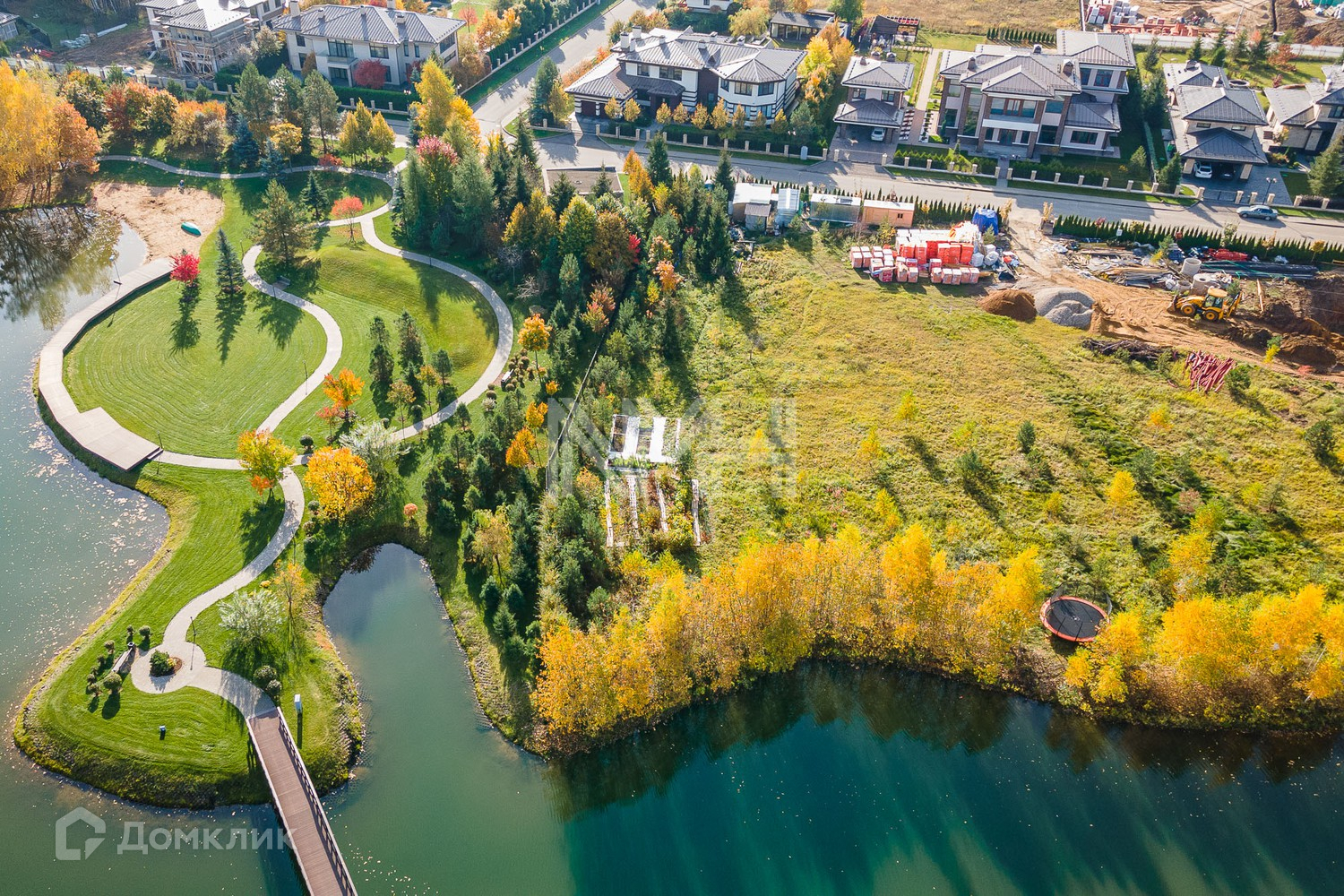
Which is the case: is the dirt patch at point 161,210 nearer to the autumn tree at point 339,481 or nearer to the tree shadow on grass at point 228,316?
the tree shadow on grass at point 228,316

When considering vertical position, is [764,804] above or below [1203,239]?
below

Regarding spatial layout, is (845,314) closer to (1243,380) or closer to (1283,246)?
(1243,380)

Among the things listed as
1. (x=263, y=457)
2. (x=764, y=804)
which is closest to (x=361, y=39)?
(x=263, y=457)

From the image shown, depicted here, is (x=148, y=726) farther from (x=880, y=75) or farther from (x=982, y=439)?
(x=880, y=75)

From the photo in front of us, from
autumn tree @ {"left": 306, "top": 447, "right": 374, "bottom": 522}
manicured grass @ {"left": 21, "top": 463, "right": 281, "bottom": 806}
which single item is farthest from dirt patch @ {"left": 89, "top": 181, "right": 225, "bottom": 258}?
manicured grass @ {"left": 21, "top": 463, "right": 281, "bottom": 806}

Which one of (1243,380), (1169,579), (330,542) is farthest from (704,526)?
(1243,380)

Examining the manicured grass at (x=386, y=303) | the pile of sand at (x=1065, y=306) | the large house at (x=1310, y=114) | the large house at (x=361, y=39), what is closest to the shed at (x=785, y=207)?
the pile of sand at (x=1065, y=306)
